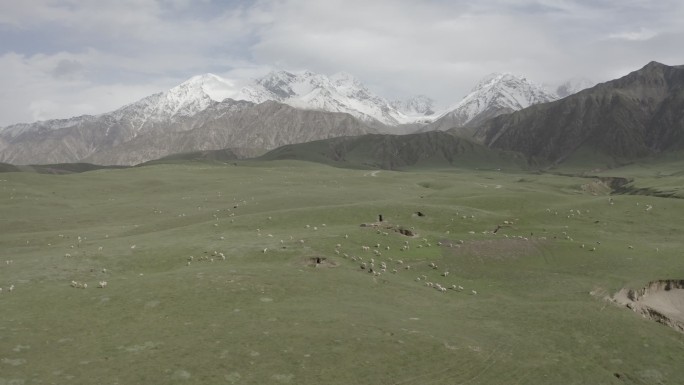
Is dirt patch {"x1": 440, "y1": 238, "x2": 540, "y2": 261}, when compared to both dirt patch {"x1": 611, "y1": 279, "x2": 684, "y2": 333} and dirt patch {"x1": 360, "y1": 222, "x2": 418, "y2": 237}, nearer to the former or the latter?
dirt patch {"x1": 360, "y1": 222, "x2": 418, "y2": 237}

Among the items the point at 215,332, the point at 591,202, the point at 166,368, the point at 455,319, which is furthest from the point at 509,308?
Answer: the point at 591,202

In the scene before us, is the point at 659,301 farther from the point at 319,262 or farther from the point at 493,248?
the point at 319,262

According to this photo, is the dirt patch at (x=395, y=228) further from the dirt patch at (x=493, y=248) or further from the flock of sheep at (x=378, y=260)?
the dirt patch at (x=493, y=248)

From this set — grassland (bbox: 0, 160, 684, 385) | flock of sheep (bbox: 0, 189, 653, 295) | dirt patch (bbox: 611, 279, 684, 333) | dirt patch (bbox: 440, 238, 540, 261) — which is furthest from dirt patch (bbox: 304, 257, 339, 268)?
dirt patch (bbox: 611, 279, 684, 333)

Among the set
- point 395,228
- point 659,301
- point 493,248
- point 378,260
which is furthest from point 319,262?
point 659,301

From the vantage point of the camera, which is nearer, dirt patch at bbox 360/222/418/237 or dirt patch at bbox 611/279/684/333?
dirt patch at bbox 611/279/684/333

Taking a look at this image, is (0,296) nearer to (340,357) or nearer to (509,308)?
(340,357)
